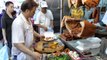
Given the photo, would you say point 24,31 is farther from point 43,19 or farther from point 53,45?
point 43,19

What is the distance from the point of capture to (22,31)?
2035 millimetres

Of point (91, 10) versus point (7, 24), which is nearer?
point (91, 10)

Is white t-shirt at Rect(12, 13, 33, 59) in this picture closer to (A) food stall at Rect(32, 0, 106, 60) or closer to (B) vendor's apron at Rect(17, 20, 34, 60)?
(B) vendor's apron at Rect(17, 20, 34, 60)

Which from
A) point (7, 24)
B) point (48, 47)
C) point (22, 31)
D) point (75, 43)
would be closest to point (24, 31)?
point (22, 31)

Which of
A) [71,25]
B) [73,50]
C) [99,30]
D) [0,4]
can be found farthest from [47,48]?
[0,4]

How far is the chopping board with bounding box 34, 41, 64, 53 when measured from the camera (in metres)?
2.29

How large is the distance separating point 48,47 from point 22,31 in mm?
481

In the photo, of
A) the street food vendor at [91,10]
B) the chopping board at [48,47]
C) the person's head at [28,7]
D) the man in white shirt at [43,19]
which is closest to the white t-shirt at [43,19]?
the man in white shirt at [43,19]

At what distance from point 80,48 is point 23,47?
0.64 metres

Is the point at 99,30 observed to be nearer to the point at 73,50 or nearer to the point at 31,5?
the point at 73,50

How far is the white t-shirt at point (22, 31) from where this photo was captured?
6.62ft

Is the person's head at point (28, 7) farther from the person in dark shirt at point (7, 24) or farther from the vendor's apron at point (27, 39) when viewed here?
the person in dark shirt at point (7, 24)

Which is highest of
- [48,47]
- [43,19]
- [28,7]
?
[28,7]

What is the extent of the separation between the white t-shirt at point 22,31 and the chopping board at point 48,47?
7.5 inches
